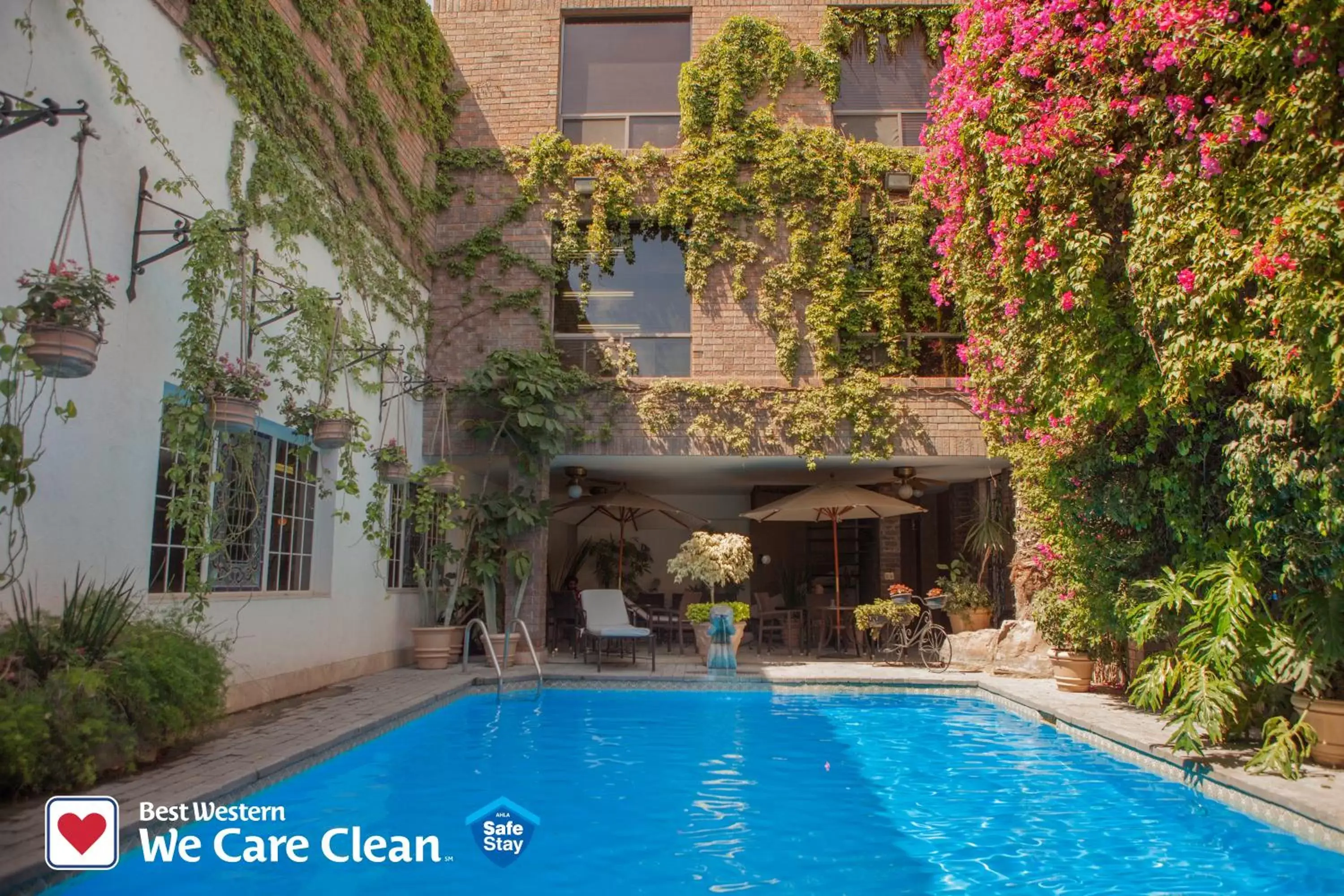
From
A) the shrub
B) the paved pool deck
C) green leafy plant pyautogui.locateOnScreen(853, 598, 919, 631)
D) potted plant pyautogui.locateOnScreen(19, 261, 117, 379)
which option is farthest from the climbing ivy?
potted plant pyautogui.locateOnScreen(19, 261, 117, 379)

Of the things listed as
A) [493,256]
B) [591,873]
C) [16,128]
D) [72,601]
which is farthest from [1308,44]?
[493,256]

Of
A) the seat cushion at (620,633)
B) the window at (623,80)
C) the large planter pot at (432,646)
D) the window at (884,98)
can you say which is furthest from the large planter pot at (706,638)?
the window at (884,98)

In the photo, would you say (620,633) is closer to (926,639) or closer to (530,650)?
(530,650)

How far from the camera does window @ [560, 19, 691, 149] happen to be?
11.4m

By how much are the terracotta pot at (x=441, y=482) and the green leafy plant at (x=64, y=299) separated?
428cm

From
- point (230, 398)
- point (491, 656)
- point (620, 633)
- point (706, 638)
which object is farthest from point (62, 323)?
point (706, 638)

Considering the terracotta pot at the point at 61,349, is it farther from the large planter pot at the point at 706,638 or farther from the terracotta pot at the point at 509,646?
the large planter pot at the point at 706,638

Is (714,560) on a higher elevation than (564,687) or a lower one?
higher

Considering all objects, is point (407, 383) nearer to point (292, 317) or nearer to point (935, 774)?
point (292, 317)

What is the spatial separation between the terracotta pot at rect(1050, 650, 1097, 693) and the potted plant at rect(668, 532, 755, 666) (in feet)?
10.6

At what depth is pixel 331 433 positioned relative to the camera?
6512mm

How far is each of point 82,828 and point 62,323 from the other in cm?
205

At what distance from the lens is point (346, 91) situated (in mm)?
8586

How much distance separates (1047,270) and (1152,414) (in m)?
1.16
